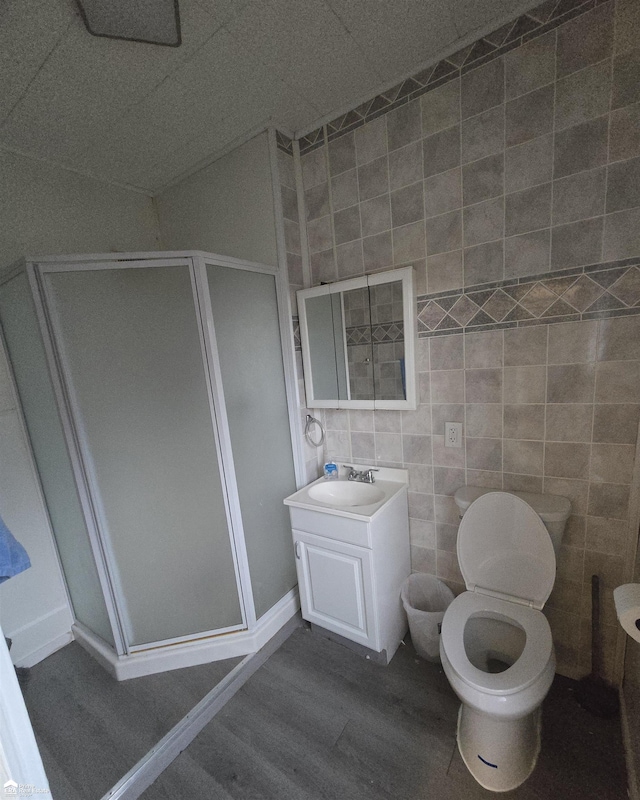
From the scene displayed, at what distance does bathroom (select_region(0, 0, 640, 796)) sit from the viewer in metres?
1.21

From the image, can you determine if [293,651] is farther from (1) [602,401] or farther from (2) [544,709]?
(1) [602,401]

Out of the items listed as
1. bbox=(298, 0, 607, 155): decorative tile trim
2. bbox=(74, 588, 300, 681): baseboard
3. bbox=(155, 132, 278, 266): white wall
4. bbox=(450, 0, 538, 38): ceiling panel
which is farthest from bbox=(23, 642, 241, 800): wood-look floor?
bbox=(450, 0, 538, 38): ceiling panel

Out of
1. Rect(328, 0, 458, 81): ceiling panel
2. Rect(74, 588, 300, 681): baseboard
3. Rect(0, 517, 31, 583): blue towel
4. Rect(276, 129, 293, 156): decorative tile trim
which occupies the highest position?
Rect(328, 0, 458, 81): ceiling panel

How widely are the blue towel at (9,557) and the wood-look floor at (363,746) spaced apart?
968 millimetres

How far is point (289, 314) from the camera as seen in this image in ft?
6.02

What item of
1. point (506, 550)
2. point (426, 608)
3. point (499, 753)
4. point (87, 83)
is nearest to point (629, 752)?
point (499, 753)

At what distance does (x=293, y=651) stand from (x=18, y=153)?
2913mm

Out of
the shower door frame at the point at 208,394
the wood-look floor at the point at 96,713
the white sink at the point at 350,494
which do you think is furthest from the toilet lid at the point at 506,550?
the wood-look floor at the point at 96,713

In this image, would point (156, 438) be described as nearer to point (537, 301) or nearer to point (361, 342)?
point (361, 342)

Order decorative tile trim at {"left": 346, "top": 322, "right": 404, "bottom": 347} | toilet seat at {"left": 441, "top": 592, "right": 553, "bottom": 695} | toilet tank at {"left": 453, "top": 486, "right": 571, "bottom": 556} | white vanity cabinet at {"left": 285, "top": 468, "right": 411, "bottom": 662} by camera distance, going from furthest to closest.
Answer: decorative tile trim at {"left": 346, "top": 322, "right": 404, "bottom": 347} → white vanity cabinet at {"left": 285, "top": 468, "right": 411, "bottom": 662} → toilet tank at {"left": 453, "top": 486, "right": 571, "bottom": 556} → toilet seat at {"left": 441, "top": 592, "right": 553, "bottom": 695}

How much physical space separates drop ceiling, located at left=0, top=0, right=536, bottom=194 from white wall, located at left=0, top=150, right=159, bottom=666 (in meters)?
0.14

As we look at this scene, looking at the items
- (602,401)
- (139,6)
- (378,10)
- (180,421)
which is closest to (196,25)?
(139,6)

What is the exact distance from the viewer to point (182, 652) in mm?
1658

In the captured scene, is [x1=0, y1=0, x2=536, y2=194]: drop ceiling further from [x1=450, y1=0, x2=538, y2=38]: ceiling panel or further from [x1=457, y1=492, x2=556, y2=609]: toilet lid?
[x1=457, y1=492, x2=556, y2=609]: toilet lid
